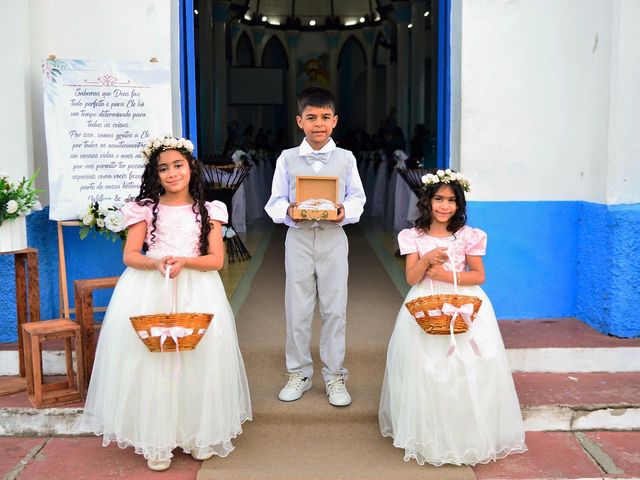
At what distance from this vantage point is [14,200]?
444cm

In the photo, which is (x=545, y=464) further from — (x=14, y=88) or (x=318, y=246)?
(x=14, y=88)

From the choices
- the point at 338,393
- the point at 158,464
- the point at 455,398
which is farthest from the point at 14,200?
the point at 455,398

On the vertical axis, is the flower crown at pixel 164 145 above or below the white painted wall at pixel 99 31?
below

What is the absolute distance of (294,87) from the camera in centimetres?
2078

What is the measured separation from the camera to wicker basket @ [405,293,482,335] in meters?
3.56

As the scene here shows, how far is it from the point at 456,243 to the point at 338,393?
3.65ft

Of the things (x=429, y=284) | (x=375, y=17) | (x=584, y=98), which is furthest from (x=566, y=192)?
(x=375, y=17)

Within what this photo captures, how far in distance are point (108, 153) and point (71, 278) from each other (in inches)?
39.7

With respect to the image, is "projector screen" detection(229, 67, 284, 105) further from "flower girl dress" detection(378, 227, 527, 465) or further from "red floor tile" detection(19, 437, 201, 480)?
"flower girl dress" detection(378, 227, 527, 465)

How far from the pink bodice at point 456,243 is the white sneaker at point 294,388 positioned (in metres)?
1.04

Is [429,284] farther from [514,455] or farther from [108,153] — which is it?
[108,153]

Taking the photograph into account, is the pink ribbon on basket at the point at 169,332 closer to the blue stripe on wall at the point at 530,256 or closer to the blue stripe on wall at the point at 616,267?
the blue stripe on wall at the point at 530,256

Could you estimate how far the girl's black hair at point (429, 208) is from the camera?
396 cm

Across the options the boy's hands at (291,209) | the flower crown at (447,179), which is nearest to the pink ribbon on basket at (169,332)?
the boy's hands at (291,209)
